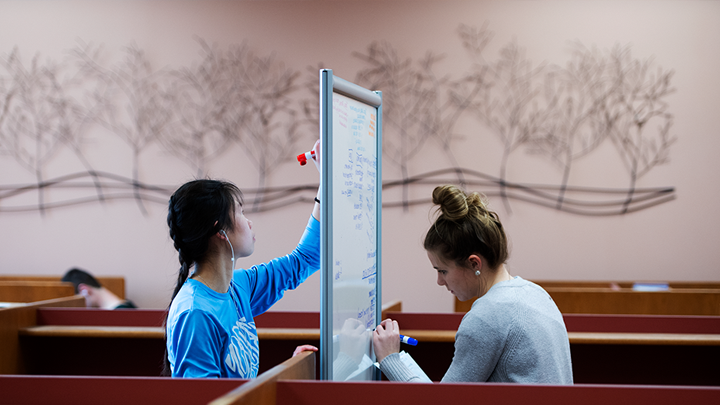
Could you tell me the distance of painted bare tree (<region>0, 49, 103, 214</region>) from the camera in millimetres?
4184

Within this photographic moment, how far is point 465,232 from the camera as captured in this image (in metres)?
1.38

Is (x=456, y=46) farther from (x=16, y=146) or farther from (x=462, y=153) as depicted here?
(x=16, y=146)

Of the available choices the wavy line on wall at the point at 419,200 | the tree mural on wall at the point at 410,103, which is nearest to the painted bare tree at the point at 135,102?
the wavy line on wall at the point at 419,200

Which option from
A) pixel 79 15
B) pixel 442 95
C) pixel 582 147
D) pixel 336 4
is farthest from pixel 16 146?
pixel 582 147

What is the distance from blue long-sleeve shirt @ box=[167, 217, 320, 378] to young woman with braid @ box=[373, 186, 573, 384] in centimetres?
Answer: 38

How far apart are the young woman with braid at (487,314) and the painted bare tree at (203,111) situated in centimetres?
295

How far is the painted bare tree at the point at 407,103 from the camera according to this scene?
3.99 meters

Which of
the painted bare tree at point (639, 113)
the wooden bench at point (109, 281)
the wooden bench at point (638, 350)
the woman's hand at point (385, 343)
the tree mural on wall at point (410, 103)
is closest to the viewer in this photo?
the woman's hand at point (385, 343)

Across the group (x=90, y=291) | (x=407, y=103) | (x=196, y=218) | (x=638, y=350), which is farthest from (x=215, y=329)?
→ (x=407, y=103)

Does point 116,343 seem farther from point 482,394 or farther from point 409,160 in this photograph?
point 409,160

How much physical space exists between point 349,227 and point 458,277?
31 centimetres

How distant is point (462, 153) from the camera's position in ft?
13.1

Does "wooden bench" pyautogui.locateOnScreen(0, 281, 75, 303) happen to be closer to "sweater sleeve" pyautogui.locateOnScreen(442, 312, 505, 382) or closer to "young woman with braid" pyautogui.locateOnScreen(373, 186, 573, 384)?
"young woman with braid" pyautogui.locateOnScreen(373, 186, 573, 384)

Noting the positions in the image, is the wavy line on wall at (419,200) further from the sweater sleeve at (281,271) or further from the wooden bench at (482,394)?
the wooden bench at (482,394)
